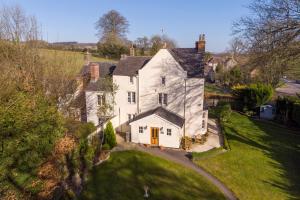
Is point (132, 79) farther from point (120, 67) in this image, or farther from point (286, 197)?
point (286, 197)

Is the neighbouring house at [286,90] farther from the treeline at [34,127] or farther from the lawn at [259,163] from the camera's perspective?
the treeline at [34,127]

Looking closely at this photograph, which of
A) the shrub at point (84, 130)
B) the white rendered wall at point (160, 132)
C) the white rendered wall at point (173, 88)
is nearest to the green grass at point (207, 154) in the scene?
the white rendered wall at point (160, 132)

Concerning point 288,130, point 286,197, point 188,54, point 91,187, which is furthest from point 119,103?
point 288,130

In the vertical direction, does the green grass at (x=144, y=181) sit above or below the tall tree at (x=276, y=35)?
→ below

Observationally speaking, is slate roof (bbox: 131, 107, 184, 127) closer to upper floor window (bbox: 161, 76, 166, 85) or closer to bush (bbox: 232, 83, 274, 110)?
upper floor window (bbox: 161, 76, 166, 85)

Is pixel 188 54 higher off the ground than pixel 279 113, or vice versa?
pixel 188 54

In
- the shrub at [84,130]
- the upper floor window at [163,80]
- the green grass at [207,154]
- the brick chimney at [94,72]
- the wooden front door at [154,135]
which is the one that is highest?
the brick chimney at [94,72]

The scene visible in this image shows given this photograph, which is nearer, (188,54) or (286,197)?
(286,197)

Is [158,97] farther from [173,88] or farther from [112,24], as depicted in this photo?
[112,24]

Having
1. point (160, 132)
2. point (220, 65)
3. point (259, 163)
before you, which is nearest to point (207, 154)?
point (259, 163)
